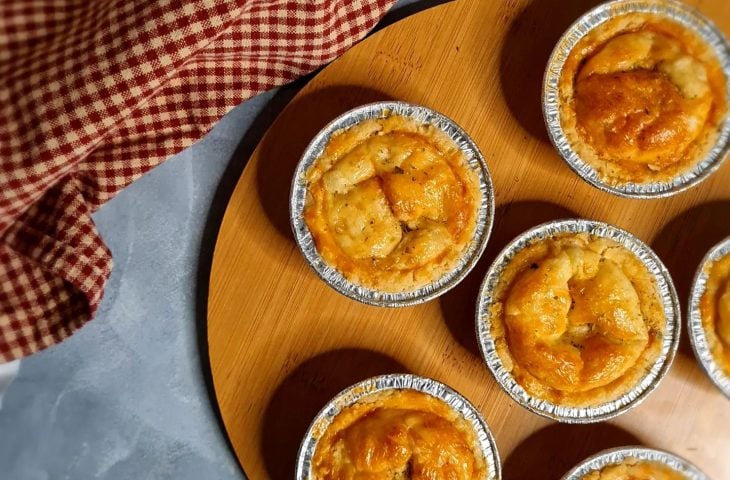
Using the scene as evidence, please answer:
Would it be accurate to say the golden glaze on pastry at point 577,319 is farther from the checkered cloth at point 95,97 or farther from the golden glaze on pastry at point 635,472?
the checkered cloth at point 95,97

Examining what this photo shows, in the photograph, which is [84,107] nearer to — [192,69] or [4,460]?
[192,69]

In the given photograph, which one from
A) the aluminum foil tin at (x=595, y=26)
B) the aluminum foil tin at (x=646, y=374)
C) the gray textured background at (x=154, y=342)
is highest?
the aluminum foil tin at (x=595, y=26)

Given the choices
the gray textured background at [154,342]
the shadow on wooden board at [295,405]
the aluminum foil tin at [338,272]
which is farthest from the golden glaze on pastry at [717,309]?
the gray textured background at [154,342]

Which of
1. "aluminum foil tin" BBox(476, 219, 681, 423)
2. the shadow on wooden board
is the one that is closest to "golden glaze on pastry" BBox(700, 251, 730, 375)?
"aluminum foil tin" BBox(476, 219, 681, 423)

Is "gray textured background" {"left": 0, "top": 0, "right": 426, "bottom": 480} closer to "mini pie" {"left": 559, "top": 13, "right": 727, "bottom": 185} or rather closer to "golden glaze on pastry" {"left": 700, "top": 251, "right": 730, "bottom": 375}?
"mini pie" {"left": 559, "top": 13, "right": 727, "bottom": 185}

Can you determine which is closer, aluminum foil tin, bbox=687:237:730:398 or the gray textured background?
aluminum foil tin, bbox=687:237:730:398
